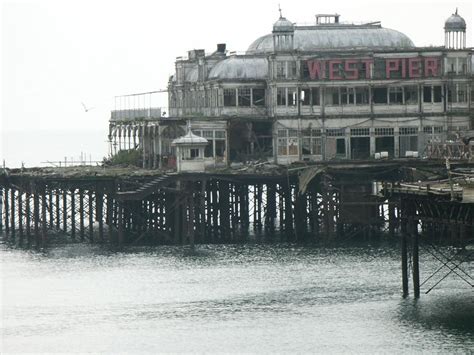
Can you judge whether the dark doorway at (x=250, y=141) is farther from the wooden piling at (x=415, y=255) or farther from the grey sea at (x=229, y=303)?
the wooden piling at (x=415, y=255)

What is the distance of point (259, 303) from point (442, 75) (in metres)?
47.3

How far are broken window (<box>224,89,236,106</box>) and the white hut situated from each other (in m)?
12.7

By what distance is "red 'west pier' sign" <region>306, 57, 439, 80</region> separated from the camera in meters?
145

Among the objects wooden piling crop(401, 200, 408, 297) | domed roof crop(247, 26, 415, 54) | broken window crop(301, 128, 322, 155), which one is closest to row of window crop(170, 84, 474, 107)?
broken window crop(301, 128, 322, 155)

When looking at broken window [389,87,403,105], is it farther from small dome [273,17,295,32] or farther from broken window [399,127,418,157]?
small dome [273,17,295,32]

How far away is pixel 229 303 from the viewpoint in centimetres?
10344

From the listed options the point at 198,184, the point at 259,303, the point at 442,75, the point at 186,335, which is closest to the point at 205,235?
the point at 198,184

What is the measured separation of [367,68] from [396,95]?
3.52 m

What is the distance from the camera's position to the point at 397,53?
5699 inches

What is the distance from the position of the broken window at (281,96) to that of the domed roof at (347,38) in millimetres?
5172

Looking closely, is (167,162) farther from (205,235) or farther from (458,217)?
(458,217)

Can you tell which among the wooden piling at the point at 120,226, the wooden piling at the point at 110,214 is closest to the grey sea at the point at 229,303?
the wooden piling at the point at 120,226

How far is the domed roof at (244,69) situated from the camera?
150000mm

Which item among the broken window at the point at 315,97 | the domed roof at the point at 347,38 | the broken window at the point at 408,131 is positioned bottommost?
the broken window at the point at 408,131
